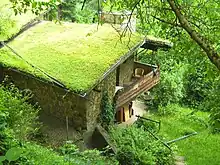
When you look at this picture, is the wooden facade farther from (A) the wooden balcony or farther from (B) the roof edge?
(B) the roof edge

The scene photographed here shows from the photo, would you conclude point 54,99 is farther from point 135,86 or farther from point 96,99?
point 135,86

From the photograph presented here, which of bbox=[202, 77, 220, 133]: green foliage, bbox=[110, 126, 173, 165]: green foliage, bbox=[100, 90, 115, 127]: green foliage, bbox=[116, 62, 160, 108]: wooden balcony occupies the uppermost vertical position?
bbox=[202, 77, 220, 133]: green foliage

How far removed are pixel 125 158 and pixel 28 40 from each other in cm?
585

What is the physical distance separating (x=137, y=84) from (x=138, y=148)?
3070 millimetres

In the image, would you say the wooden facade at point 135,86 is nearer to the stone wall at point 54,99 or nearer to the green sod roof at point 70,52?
the green sod roof at point 70,52

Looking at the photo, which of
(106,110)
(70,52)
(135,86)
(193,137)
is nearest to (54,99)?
(70,52)

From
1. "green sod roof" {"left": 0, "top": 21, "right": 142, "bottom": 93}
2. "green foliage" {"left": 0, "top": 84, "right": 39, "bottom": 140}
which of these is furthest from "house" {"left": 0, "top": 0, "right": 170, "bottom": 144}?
"green foliage" {"left": 0, "top": 84, "right": 39, "bottom": 140}

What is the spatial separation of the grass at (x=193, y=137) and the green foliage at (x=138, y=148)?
208 cm

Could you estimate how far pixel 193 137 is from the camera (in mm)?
19312

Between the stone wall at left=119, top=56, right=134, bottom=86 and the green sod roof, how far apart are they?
5.27 feet

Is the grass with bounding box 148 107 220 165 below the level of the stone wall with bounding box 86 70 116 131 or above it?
below

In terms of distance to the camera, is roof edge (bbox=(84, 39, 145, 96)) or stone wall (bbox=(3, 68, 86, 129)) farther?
stone wall (bbox=(3, 68, 86, 129))

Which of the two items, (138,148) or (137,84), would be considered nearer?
(138,148)

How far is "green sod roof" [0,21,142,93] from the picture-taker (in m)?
13.1
